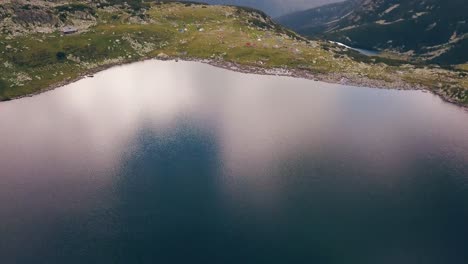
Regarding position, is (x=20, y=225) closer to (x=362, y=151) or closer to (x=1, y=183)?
(x=1, y=183)

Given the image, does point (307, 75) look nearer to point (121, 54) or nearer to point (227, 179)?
point (121, 54)

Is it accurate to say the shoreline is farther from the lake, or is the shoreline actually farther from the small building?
the small building

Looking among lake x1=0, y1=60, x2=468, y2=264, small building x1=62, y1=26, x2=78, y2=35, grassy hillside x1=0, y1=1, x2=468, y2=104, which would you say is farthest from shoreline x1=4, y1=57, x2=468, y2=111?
small building x1=62, y1=26, x2=78, y2=35

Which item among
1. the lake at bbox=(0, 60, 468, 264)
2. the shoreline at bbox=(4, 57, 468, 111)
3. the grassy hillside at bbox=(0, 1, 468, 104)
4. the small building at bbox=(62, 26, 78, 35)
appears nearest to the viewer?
the lake at bbox=(0, 60, 468, 264)

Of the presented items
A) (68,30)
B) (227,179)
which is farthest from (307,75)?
(68,30)

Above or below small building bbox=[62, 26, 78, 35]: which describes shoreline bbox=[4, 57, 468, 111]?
below

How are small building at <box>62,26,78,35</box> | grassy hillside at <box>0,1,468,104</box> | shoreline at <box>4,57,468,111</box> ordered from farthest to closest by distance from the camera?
small building at <box>62,26,78,35</box>, shoreline at <box>4,57,468,111</box>, grassy hillside at <box>0,1,468,104</box>

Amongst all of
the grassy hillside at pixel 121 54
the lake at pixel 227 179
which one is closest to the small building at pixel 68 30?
the grassy hillside at pixel 121 54
